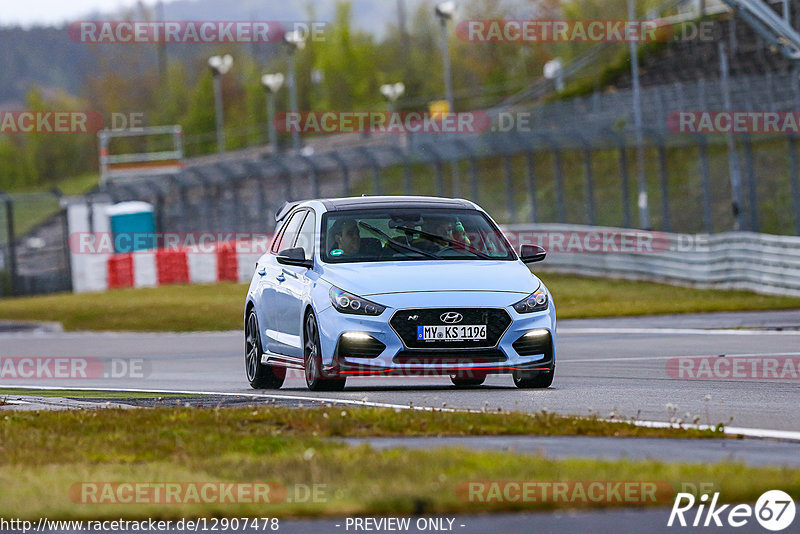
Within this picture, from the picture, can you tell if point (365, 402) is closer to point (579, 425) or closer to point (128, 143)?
point (579, 425)

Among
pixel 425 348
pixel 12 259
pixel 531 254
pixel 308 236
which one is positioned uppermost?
pixel 12 259

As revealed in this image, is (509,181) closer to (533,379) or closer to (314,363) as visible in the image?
(533,379)

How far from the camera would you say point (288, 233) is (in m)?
14.8

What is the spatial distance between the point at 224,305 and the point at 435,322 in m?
21.7

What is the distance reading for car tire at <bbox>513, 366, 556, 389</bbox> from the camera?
13.0m

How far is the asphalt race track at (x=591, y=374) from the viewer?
11.3m

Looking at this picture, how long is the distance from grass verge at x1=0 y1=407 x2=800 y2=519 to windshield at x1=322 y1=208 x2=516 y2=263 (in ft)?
9.43

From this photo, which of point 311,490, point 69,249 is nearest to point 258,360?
point 311,490

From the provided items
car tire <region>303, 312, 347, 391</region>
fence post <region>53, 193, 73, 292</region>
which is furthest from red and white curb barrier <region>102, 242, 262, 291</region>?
car tire <region>303, 312, 347, 391</region>

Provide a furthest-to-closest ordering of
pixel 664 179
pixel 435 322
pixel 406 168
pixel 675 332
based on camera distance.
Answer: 1. pixel 406 168
2. pixel 664 179
3. pixel 675 332
4. pixel 435 322

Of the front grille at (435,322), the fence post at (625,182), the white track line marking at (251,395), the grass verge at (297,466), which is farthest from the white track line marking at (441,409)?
the fence post at (625,182)

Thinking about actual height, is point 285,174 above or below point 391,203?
above

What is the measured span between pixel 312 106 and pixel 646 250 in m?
93.8

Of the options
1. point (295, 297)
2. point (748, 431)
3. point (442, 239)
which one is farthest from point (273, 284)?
point (748, 431)
